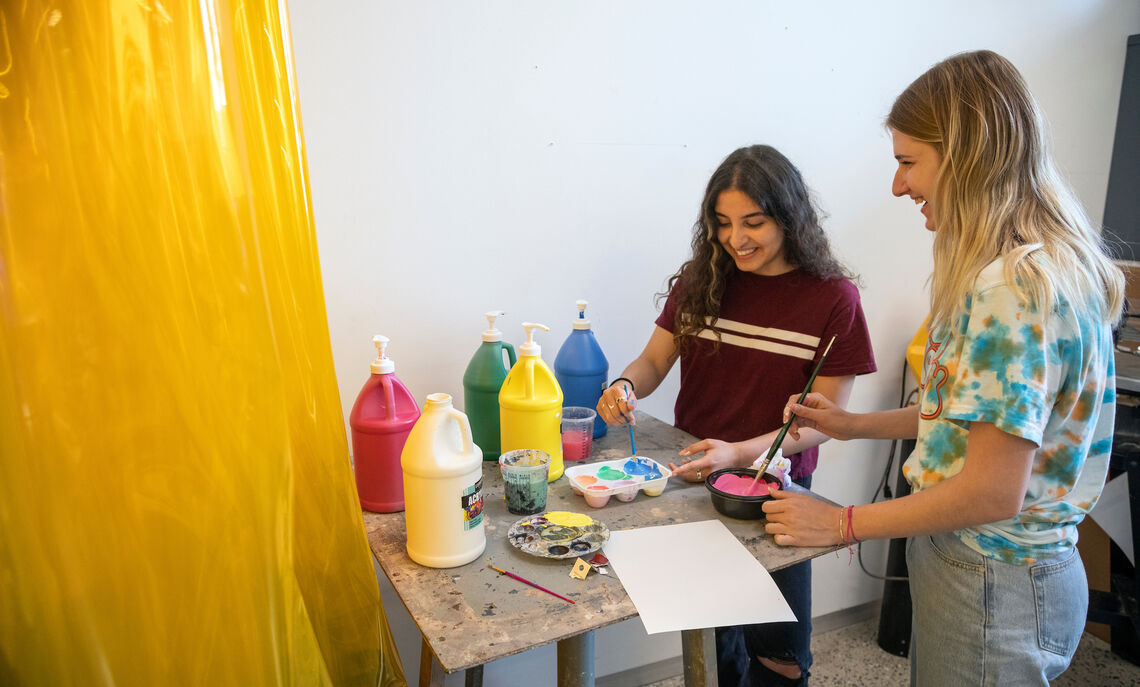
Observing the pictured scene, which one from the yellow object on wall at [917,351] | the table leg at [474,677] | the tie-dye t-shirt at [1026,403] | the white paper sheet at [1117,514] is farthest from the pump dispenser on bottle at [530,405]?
the white paper sheet at [1117,514]

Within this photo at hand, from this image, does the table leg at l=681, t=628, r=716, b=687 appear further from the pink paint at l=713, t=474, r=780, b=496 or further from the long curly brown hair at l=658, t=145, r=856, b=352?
the long curly brown hair at l=658, t=145, r=856, b=352

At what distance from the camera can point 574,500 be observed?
48.8 inches

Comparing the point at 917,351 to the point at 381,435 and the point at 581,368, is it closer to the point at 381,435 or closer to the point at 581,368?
the point at 581,368

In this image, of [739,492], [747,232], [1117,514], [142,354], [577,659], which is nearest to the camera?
[142,354]

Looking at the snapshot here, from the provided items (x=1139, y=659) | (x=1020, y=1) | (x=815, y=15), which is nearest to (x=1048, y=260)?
(x=815, y=15)

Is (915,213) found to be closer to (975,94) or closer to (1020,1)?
(1020,1)

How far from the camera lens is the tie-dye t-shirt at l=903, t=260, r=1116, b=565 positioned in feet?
2.90

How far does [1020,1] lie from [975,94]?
165 cm

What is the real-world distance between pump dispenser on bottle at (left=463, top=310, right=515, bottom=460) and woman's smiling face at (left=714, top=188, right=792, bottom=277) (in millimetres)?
515

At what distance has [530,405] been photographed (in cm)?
125

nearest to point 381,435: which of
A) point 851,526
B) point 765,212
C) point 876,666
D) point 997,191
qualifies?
point 851,526

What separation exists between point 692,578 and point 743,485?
27 cm

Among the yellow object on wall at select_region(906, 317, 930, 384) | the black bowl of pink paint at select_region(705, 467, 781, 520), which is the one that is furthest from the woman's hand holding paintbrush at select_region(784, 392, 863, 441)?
the yellow object on wall at select_region(906, 317, 930, 384)

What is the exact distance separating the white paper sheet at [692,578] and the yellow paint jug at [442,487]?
217 mm
